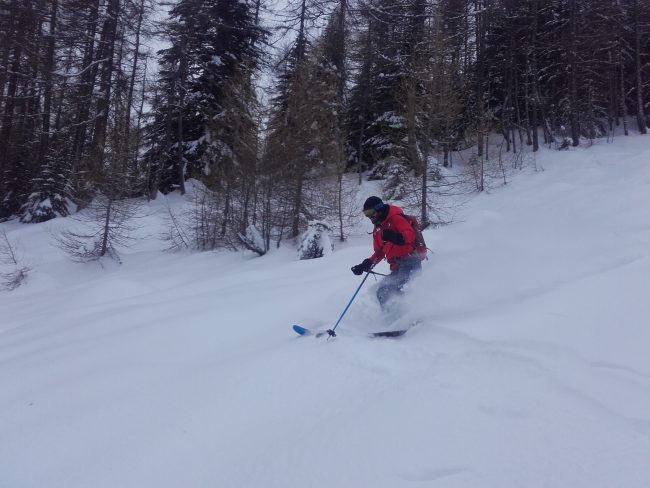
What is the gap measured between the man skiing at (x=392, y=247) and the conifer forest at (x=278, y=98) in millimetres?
9718

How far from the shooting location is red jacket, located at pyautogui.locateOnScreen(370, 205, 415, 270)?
17.7ft

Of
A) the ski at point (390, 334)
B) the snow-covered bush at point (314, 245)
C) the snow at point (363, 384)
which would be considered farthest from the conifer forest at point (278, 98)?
the ski at point (390, 334)

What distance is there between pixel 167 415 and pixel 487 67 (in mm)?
27524

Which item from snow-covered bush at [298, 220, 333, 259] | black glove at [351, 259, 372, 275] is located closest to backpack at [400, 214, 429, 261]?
black glove at [351, 259, 372, 275]

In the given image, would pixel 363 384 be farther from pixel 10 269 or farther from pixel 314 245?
pixel 10 269

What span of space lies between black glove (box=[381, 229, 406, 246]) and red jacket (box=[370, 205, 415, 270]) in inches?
2.3

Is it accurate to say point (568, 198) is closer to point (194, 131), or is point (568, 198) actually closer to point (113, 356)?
point (113, 356)

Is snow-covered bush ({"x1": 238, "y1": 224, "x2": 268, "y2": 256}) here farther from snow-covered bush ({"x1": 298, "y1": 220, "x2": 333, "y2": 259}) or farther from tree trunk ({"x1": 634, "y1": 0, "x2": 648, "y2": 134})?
tree trunk ({"x1": 634, "y1": 0, "x2": 648, "y2": 134})

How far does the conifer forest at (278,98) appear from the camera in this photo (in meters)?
15.3

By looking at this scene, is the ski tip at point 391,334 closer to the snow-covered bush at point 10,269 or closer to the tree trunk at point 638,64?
the snow-covered bush at point 10,269

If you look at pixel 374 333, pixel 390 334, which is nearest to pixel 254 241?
pixel 374 333

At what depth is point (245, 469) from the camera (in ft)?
8.92

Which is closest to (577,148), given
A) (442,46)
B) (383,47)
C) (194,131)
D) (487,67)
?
(487,67)

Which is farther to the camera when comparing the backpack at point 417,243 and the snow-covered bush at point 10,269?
the snow-covered bush at point 10,269
